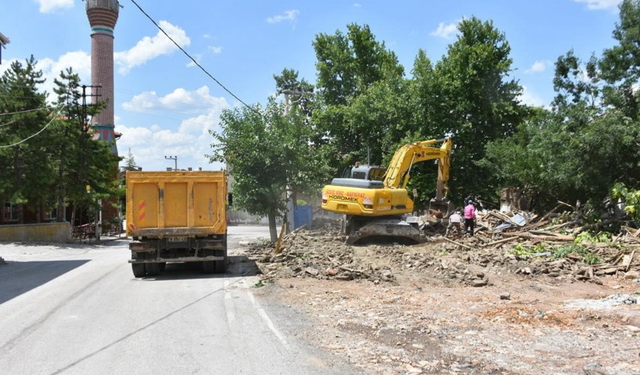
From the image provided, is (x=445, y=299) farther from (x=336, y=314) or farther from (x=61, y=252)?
(x=61, y=252)

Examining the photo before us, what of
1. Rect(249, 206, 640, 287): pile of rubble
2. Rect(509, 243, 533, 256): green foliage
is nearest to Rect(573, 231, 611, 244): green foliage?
Rect(249, 206, 640, 287): pile of rubble

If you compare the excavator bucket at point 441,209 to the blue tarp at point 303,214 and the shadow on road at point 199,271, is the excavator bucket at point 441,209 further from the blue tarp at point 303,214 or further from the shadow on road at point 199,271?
the blue tarp at point 303,214

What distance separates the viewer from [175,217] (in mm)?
13164

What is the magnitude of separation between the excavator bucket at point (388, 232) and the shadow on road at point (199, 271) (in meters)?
4.05

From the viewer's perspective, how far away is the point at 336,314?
850 cm

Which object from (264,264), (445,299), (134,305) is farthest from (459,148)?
(134,305)

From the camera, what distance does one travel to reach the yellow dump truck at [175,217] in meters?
12.9

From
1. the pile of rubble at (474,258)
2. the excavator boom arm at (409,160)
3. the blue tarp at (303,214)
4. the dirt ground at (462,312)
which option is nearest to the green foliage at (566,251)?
the pile of rubble at (474,258)

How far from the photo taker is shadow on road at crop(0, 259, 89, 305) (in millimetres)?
11867

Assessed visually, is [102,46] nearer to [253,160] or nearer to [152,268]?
[253,160]

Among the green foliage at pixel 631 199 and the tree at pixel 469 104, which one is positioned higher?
the tree at pixel 469 104

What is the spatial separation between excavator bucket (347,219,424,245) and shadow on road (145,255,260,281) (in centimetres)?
405

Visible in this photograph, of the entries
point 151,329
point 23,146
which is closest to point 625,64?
point 151,329

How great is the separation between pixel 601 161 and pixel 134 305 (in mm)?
15704
